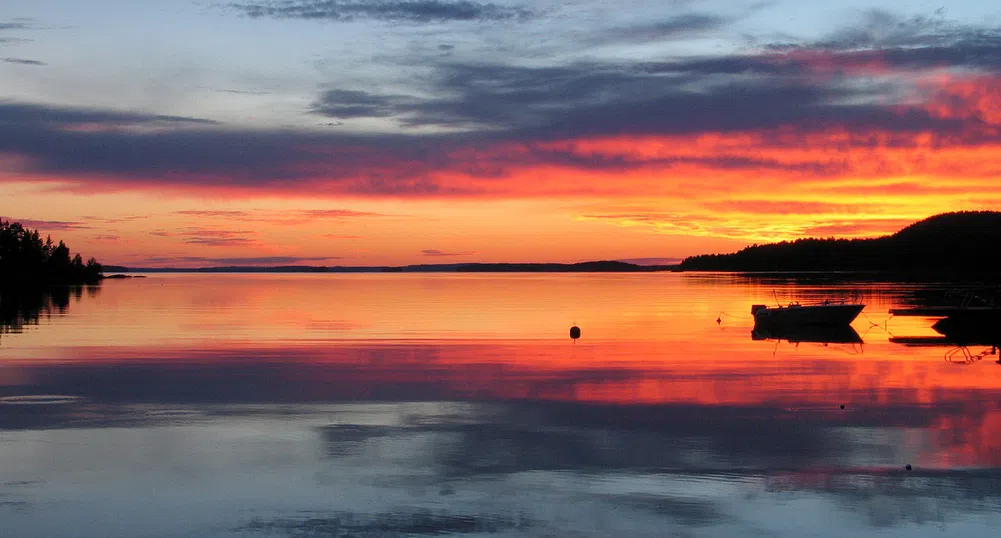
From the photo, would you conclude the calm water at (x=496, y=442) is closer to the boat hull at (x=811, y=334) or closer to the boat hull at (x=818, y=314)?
the boat hull at (x=811, y=334)

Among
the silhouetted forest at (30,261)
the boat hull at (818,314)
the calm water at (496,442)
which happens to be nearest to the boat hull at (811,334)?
the boat hull at (818,314)

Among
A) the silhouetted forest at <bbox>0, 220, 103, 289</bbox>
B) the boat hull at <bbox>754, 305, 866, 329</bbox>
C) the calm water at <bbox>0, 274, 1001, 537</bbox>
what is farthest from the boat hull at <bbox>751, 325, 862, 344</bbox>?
the silhouetted forest at <bbox>0, 220, 103, 289</bbox>

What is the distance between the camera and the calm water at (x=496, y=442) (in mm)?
12891

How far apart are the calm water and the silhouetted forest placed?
404 feet

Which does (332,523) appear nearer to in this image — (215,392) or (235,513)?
(235,513)

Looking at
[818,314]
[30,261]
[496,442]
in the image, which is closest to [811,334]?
[818,314]

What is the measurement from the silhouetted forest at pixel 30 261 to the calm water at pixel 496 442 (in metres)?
123

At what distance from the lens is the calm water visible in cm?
1289

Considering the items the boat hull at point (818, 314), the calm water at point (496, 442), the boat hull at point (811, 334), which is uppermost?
the boat hull at point (818, 314)

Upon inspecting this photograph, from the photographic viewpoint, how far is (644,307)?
80.9 m

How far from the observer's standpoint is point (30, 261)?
15750cm

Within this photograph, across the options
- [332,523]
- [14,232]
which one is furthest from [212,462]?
[14,232]

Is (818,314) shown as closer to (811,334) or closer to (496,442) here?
(811,334)

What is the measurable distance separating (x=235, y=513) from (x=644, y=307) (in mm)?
69529
